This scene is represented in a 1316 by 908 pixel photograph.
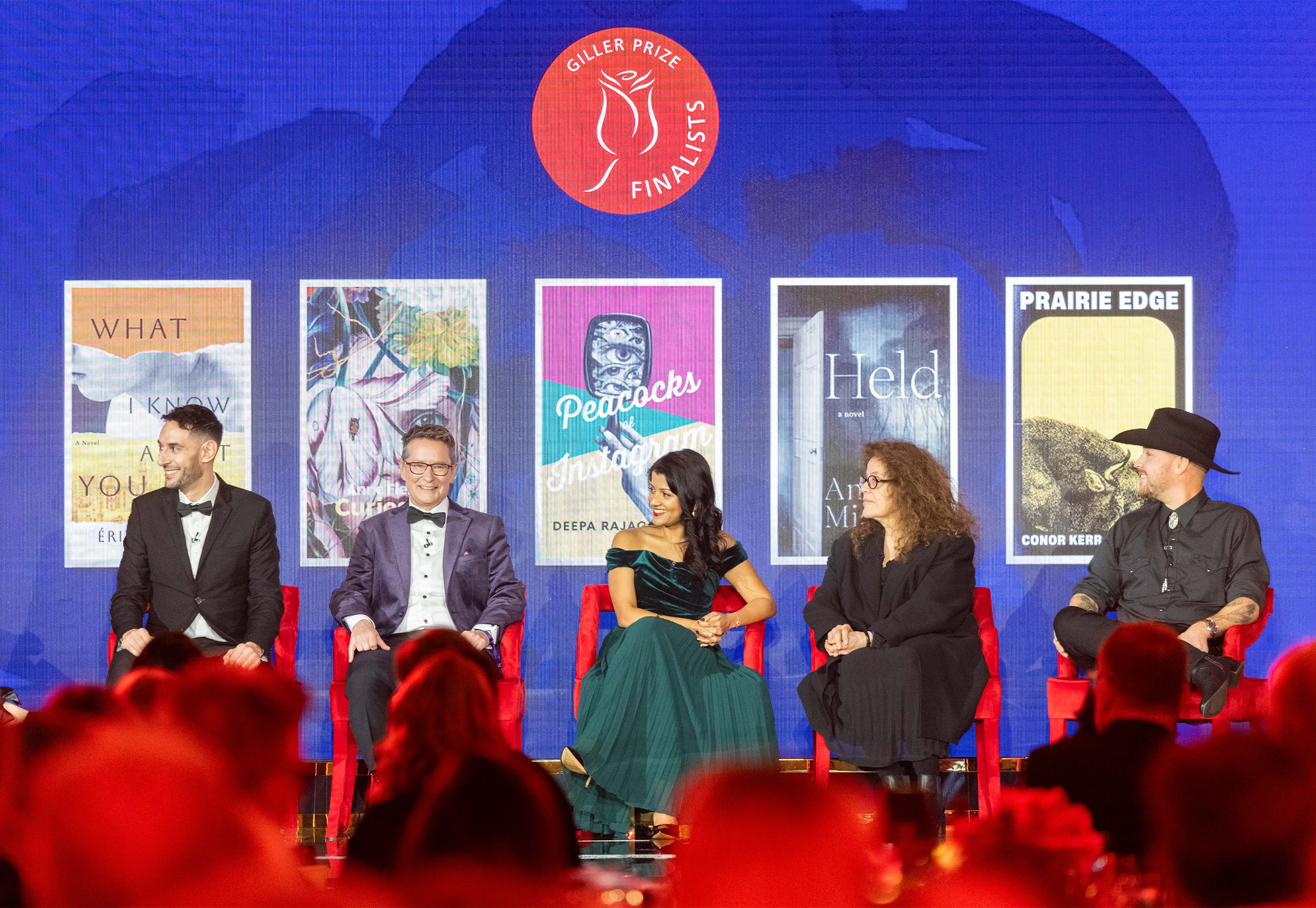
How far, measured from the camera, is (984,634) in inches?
199

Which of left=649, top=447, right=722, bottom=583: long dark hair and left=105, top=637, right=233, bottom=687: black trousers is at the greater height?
left=649, top=447, right=722, bottom=583: long dark hair

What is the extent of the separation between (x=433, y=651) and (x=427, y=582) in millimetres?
2982

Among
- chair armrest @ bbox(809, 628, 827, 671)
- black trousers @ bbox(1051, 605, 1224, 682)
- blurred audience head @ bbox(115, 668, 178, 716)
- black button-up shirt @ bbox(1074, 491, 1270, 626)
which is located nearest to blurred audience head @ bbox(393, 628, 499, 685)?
blurred audience head @ bbox(115, 668, 178, 716)

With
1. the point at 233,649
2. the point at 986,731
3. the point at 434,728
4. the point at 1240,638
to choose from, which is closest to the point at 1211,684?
the point at 1240,638

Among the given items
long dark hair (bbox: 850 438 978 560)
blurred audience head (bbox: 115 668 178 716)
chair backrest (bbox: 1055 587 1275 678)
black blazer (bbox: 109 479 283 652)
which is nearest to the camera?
blurred audience head (bbox: 115 668 178 716)

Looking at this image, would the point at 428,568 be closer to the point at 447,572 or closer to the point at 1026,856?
the point at 447,572

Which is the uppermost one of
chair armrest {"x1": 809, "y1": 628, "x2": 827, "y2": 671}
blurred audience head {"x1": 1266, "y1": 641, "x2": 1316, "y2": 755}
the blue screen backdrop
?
the blue screen backdrop

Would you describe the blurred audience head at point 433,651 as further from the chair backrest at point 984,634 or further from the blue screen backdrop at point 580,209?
the blue screen backdrop at point 580,209

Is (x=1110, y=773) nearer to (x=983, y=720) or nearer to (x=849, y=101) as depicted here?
(x=983, y=720)

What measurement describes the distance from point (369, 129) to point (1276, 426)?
451 cm

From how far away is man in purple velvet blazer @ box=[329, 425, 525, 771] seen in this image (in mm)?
4945

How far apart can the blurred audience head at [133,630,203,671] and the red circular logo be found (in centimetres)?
326

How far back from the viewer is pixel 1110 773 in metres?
2.23

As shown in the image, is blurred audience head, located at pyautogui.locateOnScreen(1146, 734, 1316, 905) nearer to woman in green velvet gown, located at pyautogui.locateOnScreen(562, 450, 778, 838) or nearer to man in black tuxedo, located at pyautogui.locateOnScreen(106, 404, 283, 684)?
woman in green velvet gown, located at pyautogui.locateOnScreen(562, 450, 778, 838)
